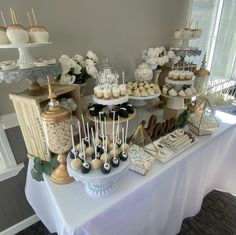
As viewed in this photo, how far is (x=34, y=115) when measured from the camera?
0.79 metres

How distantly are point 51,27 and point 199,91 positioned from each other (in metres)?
1.02

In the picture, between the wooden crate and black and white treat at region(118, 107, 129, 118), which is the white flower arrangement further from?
black and white treat at region(118, 107, 129, 118)

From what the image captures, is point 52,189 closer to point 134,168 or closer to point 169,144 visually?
point 134,168

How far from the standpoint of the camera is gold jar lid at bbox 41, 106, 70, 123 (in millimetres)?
670

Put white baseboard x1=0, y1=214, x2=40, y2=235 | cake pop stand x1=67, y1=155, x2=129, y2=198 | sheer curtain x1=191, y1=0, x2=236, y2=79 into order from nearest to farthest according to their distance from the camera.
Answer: cake pop stand x1=67, y1=155, x2=129, y2=198
white baseboard x1=0, y1=214, x2=40, y2=235
sheer curtain x1=191, y1=0, x2=236, y2=79

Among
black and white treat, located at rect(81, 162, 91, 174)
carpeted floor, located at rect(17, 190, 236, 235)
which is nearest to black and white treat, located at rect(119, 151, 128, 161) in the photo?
black and white treat, located at rect(81, 162, 91, 174)

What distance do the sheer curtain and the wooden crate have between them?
4.86 ft

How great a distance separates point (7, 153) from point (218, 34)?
89.0 inches

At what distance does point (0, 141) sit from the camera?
1.03m

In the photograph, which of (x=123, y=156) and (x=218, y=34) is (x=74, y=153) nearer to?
(x=123, y=156)

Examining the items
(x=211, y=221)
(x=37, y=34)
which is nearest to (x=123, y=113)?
(x=37, y=34)

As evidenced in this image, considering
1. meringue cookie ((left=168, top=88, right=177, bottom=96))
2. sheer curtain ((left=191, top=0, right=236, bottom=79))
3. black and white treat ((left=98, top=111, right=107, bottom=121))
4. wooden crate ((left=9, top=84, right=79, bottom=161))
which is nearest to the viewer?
wooden crate ((left=9, top=84, right=79, bottom=161))

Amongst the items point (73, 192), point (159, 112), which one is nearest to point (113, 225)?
point (73, 192)

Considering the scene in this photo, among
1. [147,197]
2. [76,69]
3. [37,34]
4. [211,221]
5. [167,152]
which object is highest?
[37,34]
